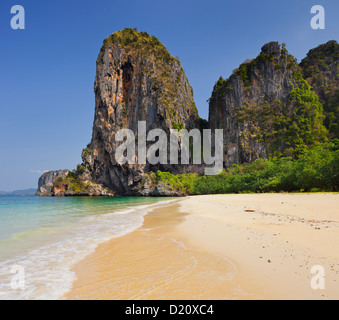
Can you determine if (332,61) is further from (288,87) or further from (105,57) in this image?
(105,57)

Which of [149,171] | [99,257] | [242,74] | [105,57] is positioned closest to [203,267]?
[99,257]

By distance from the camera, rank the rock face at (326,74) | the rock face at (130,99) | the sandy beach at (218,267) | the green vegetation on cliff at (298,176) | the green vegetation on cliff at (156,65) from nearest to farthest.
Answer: the sandy beach at (218,267) < the green vegetation on cliff at (298,176) < the rock face at (326,74) < the rock face at (130,99) < the green vegetation on cliff at (156,65)

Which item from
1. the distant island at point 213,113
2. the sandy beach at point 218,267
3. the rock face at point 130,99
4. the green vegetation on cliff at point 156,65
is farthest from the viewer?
the green vegetation on cliff at point 156,65

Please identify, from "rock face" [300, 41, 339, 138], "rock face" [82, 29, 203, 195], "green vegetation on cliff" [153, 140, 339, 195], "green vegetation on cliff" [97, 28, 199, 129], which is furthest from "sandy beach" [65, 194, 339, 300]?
"green vegetation on cliff" [97, 28, 199, 129]

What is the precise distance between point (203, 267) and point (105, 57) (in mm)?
84607

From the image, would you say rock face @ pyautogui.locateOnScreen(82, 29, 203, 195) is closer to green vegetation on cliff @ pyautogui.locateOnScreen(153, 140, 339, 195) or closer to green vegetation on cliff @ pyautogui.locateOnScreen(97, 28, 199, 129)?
green vegetation on cliff @ pyautogui.locateOnScreen(97, 28, 199, 129)

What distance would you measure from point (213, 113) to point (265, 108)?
17.7 m

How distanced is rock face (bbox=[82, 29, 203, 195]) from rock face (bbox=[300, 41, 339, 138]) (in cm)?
3891

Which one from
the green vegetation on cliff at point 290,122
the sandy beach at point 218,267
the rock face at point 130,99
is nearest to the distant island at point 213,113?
the green vegetation on cliff at point 290,122

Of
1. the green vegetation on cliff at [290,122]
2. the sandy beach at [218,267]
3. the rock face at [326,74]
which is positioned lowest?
the sandy beach at [218,267]

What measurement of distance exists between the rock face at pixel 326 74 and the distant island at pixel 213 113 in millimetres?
234

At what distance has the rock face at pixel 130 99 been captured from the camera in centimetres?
6906

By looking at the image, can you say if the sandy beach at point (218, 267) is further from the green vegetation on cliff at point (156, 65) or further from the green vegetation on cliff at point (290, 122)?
the green vegetation on cliff at point (156, 65)

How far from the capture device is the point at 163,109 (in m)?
66.9
